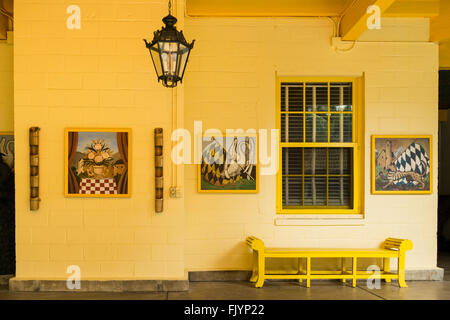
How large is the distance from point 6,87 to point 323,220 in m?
4.41

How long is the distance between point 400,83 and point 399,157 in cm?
97

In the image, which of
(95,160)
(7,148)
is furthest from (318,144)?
(7,148)

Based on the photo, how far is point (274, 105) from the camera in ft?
18.0

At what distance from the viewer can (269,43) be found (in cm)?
549

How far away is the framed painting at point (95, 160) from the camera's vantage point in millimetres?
4934

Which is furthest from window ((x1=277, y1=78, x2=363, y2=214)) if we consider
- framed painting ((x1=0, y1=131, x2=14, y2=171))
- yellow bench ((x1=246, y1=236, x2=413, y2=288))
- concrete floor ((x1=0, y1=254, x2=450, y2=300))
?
framed painting ((x1=0, y1=131, x2=14, y2=171))

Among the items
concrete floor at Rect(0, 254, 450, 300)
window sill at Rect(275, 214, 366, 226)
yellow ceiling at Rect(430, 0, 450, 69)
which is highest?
yellow ceiling at Rect(430, 0, 450, 69)

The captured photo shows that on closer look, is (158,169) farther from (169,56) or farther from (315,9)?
(315,9)

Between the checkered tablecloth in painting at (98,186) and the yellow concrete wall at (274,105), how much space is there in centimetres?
100

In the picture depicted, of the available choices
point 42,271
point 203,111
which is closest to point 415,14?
point 203,111

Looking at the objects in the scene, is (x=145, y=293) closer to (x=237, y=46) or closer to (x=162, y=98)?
(x=162, y=98)

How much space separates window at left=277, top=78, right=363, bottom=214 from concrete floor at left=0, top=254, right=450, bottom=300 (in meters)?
1.01

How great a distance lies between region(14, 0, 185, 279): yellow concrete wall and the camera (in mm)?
4934

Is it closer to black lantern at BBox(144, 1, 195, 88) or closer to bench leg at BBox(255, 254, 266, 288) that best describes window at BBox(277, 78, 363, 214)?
bench leg at BBox(255, 254, 266, 288)
